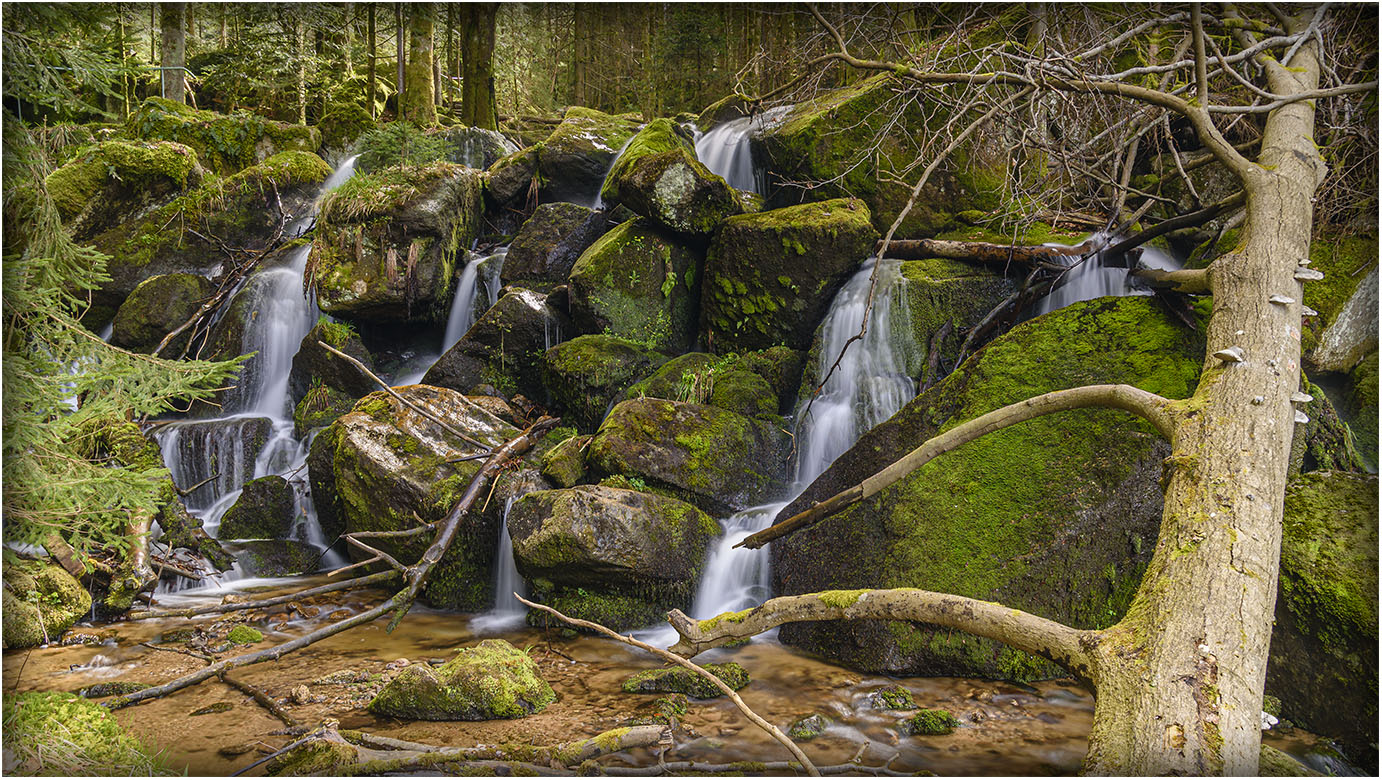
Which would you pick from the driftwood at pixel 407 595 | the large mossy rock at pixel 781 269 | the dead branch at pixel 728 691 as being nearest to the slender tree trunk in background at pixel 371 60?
the large mossy rock at pixel 781 269

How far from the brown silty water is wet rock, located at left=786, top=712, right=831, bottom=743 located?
4cm

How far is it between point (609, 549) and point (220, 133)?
43.5 ft

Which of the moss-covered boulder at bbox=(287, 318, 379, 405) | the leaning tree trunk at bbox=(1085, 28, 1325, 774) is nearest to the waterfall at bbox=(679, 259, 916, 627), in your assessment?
the leaning tree trunk at bbox=(1085, 28, 1325, 774)

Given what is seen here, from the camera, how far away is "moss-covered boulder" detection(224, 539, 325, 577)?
666cm

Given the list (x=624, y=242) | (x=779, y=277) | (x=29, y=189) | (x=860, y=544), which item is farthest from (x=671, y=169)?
(x=29, y=189)

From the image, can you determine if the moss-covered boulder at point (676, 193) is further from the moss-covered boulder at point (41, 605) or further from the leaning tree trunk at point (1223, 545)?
the moss-covered boulder at point (41, 605)

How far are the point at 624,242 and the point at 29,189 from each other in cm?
630

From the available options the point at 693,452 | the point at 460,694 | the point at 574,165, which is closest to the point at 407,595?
the point at 460,694

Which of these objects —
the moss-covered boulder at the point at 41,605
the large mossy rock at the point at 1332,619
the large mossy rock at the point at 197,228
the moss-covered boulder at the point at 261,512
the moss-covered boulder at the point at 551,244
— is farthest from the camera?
the large mossy rock at the point at 197,228

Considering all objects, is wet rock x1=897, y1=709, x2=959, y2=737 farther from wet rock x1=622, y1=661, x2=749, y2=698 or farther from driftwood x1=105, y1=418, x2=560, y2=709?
driftwood x1=105, y1=418, x2=560, y2=709

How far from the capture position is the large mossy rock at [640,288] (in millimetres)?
8469

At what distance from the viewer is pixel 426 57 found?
14.7m

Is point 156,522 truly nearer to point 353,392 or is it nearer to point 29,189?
point 353,392

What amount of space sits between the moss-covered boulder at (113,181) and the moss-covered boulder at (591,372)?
889cm
